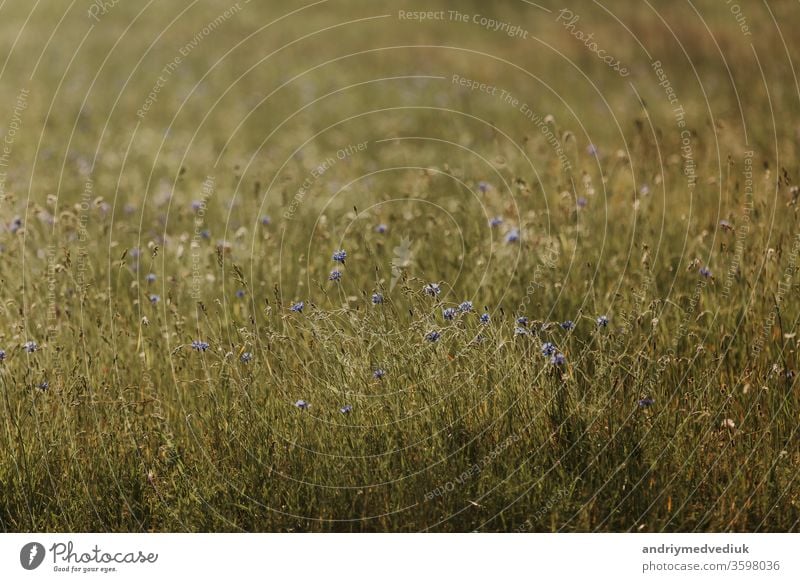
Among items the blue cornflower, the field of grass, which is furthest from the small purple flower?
the blue cornflower

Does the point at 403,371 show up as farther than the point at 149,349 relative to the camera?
No

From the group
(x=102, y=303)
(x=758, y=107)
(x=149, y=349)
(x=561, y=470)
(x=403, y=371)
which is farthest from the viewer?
(x=758, y=107)

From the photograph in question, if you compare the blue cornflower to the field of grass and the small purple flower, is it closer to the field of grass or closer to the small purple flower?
the field of grass

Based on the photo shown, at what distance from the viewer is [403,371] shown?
3598 millimetres

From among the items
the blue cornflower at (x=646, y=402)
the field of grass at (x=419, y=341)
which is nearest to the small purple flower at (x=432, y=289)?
the field of grass at (x=419, y=341)

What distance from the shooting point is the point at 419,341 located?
147 inches

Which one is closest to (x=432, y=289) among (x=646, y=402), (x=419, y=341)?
(x=419, y=341)

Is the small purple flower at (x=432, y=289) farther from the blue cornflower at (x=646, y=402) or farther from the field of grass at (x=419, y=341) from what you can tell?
the blue cornflower at (x=646, y=402)

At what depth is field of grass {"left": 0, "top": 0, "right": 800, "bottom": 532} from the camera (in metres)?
3.40

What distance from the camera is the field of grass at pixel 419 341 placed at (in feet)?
11.2

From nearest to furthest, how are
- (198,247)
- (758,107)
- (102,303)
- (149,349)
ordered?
(149,349), (102,303), (198,247), (758,107)
